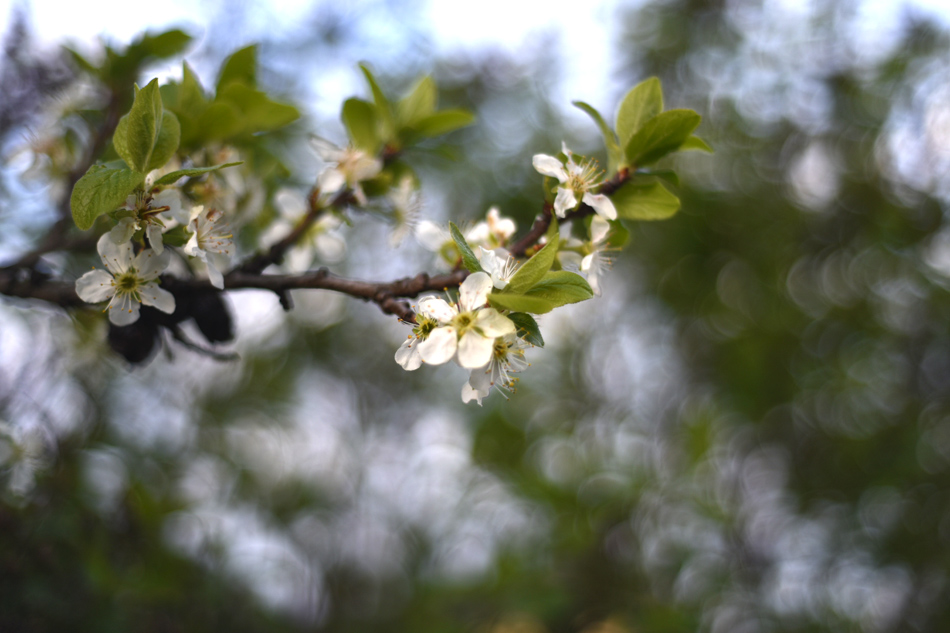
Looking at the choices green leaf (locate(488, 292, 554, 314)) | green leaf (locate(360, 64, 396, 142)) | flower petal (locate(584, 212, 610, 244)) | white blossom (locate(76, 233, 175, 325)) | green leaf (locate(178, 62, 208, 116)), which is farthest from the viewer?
green leaf (locate(360, 64, 396, 142))

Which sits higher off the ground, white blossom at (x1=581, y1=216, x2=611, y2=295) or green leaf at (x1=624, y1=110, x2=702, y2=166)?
green leaf at (x1=624, y1=110, x2=702, y2=166)

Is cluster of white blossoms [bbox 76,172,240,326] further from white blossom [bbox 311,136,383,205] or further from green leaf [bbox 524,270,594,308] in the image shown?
green leaf [bbox 524,270,594,308]

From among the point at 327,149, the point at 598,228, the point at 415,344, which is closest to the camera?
the point at 415,344

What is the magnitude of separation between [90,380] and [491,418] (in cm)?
195

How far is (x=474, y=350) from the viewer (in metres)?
0.80

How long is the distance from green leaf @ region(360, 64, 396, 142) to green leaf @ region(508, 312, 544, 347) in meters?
0.67

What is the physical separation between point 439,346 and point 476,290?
96 mm

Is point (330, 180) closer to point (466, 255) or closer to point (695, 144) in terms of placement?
point (466, 255)

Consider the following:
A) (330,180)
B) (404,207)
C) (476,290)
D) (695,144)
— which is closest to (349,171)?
(330,180)

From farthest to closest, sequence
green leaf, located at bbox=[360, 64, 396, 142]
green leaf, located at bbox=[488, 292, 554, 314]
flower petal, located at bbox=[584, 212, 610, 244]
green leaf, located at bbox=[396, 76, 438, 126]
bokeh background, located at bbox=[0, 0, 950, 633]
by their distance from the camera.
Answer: bokeh background, located at bbox=[0, 0, 950, 633] < green leaf, located at bbox=[396, 76, 438, 126] < green leaf, located at bbox=[360, 64, 396, 142] < flower petal, located at bbox=[584, 212, 610, 244] < green leaf, located at bbox=[488, 292, 554, 314]

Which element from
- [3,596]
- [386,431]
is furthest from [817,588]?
[3,596]

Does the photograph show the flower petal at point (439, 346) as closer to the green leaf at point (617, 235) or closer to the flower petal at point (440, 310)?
the flower petal at point (440, 310)

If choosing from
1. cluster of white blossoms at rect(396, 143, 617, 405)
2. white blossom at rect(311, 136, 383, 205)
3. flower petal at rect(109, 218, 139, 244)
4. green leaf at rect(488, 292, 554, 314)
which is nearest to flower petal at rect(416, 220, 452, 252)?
cluster of white blossoms at rect(396, 143, 617, 405)

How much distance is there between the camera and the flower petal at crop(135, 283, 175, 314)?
907 millimetres
